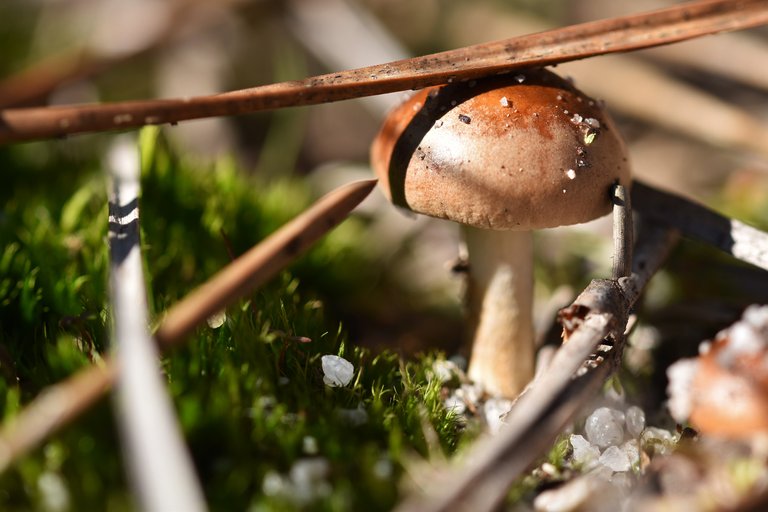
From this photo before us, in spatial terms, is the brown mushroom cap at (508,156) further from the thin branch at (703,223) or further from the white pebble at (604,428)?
the white pebble at (604,428)

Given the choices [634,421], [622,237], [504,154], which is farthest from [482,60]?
[634,421]

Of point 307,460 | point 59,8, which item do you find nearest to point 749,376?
point 307,460

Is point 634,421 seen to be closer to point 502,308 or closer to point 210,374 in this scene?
point 502,308

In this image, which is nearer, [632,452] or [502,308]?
[632,452]

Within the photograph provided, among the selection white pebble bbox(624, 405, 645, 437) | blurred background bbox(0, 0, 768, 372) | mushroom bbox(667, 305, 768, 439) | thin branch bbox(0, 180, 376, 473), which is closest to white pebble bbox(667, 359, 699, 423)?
mushroom bbox(667, 305, 768, 439)

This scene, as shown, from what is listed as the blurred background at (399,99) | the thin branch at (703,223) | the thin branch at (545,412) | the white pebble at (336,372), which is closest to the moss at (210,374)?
the white pebble at (336,372)
